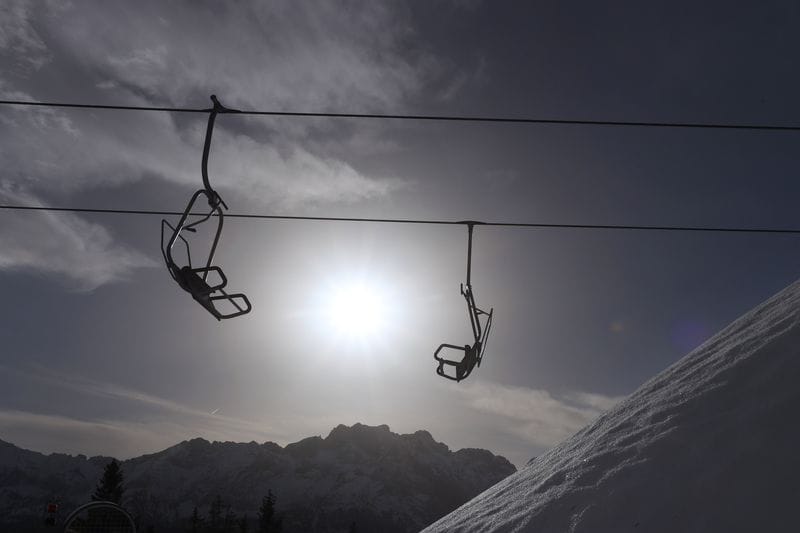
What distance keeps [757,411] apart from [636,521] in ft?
6.51

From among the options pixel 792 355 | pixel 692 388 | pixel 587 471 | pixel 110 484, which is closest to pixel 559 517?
pixel 587 471

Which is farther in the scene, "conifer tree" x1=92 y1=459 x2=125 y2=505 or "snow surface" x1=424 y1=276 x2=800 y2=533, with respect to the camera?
"conifer tree" x1=92 y1=459 x2=125 y2=505

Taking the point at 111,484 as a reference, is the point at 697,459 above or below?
below

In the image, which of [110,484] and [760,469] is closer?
[760,469]

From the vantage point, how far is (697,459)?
6.25m

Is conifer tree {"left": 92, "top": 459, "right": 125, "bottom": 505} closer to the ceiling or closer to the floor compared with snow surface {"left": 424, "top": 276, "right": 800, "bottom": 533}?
closer to the ceiling

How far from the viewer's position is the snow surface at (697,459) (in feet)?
17.8

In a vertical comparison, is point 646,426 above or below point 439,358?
below

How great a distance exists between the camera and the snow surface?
5.43 meters

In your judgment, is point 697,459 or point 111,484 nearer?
point 697,459

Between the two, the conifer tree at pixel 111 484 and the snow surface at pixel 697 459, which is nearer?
the snow surface at pixel 697 459

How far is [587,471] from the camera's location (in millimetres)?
7594

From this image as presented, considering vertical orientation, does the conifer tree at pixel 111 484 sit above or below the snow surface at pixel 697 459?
above

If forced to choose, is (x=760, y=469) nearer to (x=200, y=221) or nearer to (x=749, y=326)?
(x=749, y=326)
